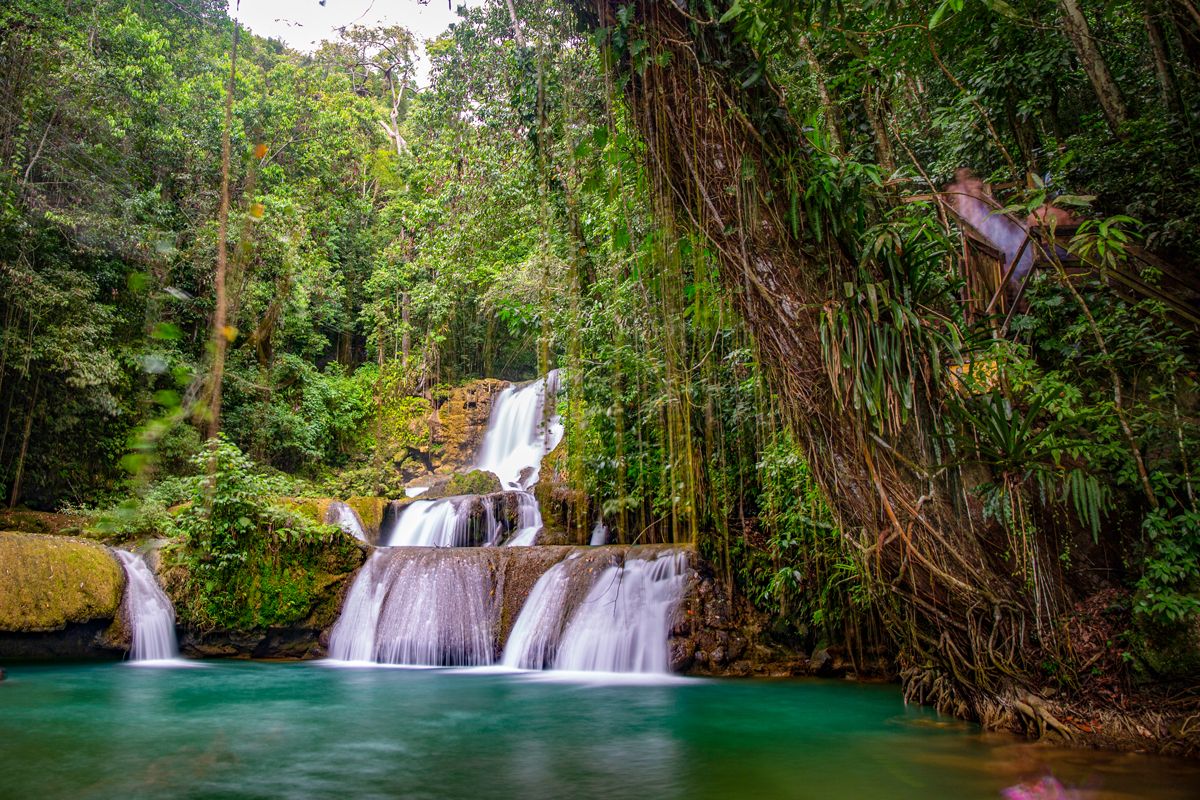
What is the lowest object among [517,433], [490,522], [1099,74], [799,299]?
[490,522]

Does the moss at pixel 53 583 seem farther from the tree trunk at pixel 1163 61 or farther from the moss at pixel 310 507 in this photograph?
the tree trunk at pixel 1163 61

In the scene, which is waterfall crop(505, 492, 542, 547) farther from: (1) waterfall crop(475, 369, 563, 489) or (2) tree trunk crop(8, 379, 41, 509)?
(2) tree trunk crop(8, 379, 41, 509)

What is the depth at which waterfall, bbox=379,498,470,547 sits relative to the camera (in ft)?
35.4

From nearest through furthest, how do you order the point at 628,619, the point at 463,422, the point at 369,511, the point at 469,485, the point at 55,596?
1. the point at 628,619
2. the point at 55,596
3. the point at 369,511
4. the point at 469,485
5. the point at 463,422

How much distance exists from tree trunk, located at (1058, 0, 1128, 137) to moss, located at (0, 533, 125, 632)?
10.0 m

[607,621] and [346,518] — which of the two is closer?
[607,621]

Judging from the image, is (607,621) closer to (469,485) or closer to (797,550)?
(797,550)

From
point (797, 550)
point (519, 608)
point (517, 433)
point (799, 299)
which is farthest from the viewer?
point (517, 433)

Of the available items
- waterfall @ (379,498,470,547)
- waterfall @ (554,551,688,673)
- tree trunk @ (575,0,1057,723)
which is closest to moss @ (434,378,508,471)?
waterfall @ (379,498,470,547)

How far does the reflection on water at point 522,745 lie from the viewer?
11.3ft

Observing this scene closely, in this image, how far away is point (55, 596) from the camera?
7.52 m

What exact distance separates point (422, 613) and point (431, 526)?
3.04 meters

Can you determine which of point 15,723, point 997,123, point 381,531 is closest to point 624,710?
point 15,723

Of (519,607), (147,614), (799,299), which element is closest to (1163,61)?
(799,299)
